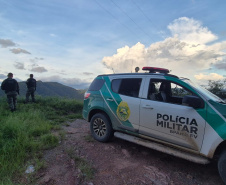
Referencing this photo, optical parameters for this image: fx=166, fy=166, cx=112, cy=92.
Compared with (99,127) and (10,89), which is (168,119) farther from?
(10,89)

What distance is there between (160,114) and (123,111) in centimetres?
92

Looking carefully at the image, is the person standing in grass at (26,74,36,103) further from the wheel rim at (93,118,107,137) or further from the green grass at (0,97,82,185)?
the wheel rim at (93,118,107,137)

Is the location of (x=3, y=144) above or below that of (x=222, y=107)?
below

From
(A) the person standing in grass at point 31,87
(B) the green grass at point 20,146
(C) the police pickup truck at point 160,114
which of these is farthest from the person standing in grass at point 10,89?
(C) the police pickup truck at point 160,114

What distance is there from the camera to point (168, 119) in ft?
10.5

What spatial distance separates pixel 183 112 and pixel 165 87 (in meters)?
1.06

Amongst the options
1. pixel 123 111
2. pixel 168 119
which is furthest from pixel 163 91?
pixel 123 111

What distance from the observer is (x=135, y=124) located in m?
3.71

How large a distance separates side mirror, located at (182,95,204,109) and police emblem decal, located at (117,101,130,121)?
1.34m

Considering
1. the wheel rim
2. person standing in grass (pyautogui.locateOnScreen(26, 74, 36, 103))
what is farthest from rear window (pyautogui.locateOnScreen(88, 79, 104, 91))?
person standing in grass (pyautogui.locateOnScreen(26, 74, 36, 103))

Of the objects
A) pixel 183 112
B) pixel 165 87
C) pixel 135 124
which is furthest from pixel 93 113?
pixel 183 112

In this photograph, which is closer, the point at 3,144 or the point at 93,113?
the point at 3,144

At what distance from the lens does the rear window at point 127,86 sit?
387 cm

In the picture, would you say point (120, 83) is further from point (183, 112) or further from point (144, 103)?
point (183, 112)
